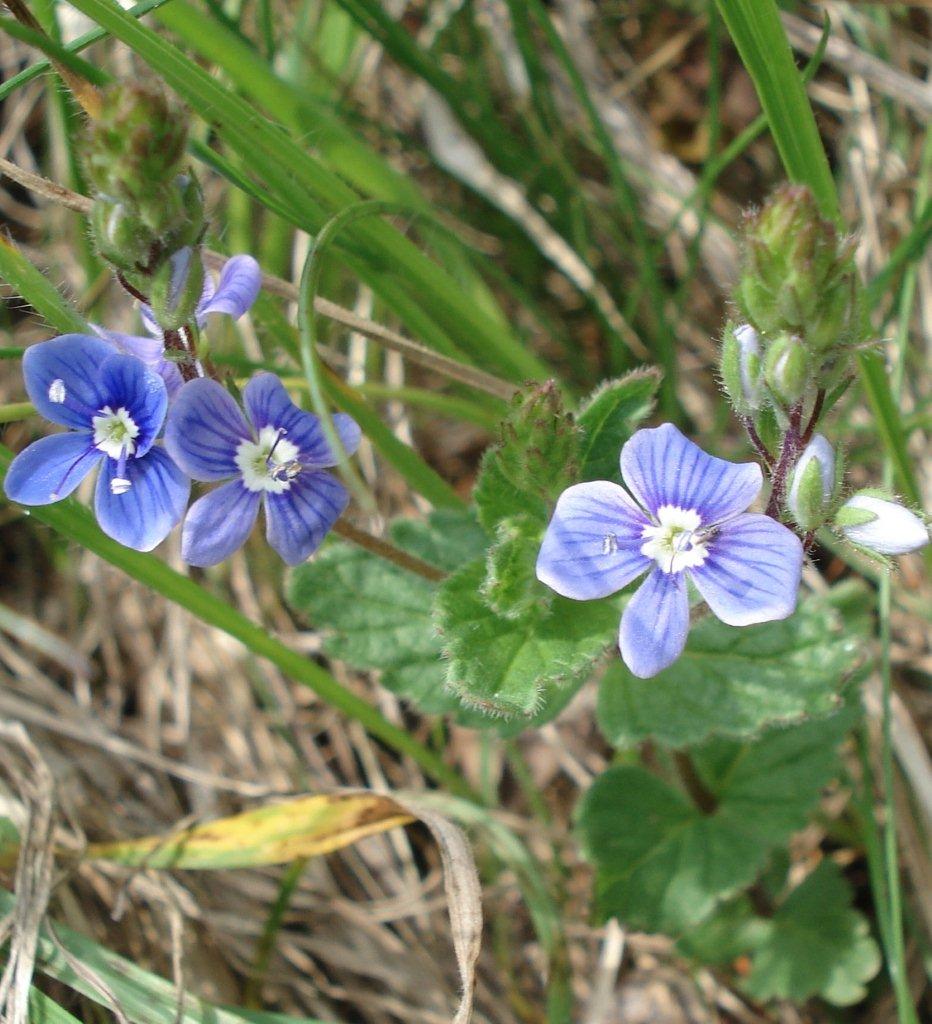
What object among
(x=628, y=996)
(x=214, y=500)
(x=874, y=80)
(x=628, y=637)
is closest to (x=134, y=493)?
(x=214, y=500)

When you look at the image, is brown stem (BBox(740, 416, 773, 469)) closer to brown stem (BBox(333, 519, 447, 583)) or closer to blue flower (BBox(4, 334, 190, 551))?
brown stem (BBox(333, 519, 447, 583))

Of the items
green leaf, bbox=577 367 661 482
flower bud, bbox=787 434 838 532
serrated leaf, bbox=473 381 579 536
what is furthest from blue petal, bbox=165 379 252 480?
flower bud, bbox=787 434 838 532

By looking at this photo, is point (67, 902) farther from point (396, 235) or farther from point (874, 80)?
point (874, 80)

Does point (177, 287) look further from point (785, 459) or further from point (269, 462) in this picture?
point (785, 459)

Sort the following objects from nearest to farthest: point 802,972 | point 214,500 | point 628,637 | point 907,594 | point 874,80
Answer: point 628,637 → point 214,500 → point 802,972 → point 907,594 → point 874,80

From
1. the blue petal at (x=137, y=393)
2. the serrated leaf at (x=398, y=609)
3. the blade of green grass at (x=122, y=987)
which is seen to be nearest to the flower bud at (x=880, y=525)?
the serrated leaf at (x=398, y=609)

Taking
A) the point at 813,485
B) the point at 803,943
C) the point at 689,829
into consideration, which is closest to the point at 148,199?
the point at 813,485

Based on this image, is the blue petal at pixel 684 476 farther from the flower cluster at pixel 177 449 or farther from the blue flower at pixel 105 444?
the blue flower at pixel 105 444
